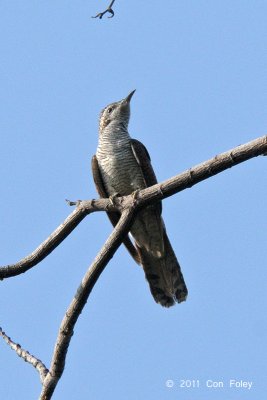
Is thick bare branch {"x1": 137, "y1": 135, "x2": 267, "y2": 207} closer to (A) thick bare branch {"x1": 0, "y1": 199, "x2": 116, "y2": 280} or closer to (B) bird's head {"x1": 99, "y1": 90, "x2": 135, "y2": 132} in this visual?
(A) thick bare branch {"x1": 0, "y1": 199, "x2": 116, "y2": 280}

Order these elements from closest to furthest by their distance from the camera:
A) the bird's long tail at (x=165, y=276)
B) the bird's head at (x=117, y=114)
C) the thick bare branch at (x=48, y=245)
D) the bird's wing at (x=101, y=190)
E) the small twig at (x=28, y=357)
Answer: the small twig at (x=28, y=357) < the thick bare branch at (x=48, y=245) < the bird's long tail at (x=165, y=276) < the bird's wing at (x=101, y=190) < the bird's head at (x=117, y=114)

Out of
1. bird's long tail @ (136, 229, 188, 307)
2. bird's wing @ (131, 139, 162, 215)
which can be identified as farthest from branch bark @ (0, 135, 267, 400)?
bird's long tail @ (136, 229, 188, 307)

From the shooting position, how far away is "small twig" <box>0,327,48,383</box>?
5.17 metres

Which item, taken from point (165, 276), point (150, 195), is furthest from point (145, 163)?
point (150, 195)

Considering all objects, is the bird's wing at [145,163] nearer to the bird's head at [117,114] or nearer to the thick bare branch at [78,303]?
the bird's head at [117,114]

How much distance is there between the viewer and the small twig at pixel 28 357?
5.17 m

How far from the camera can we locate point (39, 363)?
17.2 feet

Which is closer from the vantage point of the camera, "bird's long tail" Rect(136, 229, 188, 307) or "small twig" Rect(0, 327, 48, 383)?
"small twig" Rect(0, 327, 48, 383)

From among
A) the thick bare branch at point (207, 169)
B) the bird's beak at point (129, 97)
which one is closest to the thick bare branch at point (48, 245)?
the thick bare branch at point (207, 169)

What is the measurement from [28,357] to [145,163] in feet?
10.6

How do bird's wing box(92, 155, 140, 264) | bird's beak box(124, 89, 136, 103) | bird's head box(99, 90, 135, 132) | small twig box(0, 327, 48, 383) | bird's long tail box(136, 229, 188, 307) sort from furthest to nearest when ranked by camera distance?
bird's beak box(124, 89, 136, 103) → bird's head box(99, 90, 135, 132) → bird's wing box(92, 155, 140, 264) → bird's long tail box(136, 229, 188, 307) → small twig box(0, 327, 48, 383)

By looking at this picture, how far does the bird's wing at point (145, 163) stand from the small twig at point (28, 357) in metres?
2.86

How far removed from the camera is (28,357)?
5.32 meters

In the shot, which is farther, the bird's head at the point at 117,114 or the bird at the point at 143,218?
the bird's head at the point at 117,114
